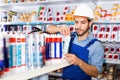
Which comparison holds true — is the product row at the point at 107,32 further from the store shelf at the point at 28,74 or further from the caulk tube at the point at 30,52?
the caulk tube at the point at 30,52

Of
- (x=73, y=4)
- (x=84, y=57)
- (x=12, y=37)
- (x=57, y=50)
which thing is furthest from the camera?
(x=73, y=4)

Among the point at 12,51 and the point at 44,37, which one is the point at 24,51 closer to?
the point at 12,51

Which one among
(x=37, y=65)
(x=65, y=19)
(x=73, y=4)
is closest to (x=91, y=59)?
(x=37, y=65)

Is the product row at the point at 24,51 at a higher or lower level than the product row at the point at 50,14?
lower

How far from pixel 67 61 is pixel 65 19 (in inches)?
96.4

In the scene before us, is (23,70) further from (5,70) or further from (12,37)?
(12,37)

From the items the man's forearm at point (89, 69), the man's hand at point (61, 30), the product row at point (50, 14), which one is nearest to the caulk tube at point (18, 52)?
the man's hand at point (61, 30)

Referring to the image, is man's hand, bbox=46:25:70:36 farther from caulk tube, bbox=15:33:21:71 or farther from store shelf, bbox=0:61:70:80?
caulk tube, bbox=15:33:21:71

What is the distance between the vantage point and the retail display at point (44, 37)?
1.69 m

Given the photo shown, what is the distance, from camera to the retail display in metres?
1.69

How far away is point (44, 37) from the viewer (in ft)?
6.31

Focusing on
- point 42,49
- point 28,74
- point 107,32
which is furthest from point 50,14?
point 28,74

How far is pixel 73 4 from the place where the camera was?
495cm

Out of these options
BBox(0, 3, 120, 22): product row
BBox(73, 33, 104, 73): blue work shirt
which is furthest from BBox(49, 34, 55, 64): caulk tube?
BBox(0, 3, 120, 22): product row
